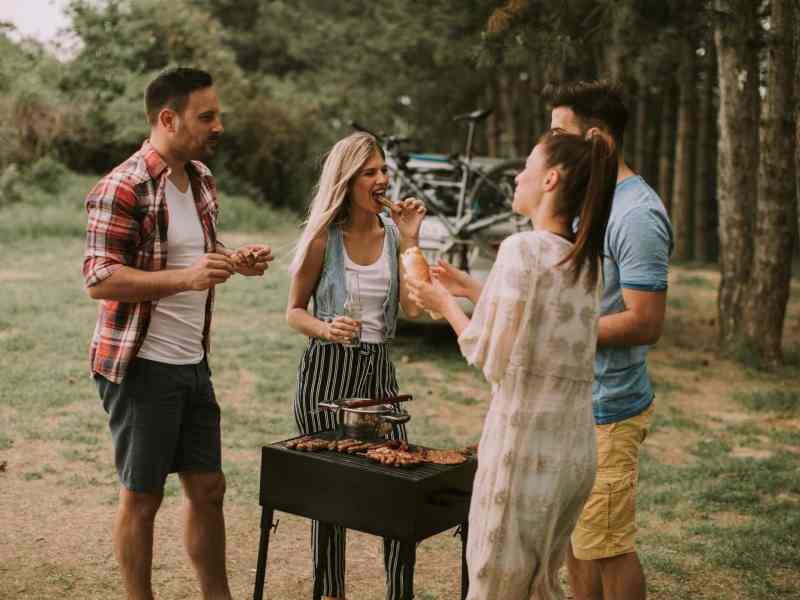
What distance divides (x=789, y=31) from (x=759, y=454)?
4604 mm

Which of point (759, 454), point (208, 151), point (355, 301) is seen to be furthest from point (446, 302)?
point (759, 454)

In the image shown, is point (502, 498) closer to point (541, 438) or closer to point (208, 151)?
point (541, 438)

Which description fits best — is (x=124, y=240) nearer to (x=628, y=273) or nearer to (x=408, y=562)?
(x=408, y=562)

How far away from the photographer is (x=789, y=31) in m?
10.5

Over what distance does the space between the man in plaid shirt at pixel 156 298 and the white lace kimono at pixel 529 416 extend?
1322mm

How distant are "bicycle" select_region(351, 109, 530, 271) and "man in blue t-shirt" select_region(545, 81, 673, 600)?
20.8ft

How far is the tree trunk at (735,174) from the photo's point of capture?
11.4 meters

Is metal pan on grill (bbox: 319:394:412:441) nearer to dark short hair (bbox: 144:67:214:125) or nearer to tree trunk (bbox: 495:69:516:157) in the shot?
dark short hair (bbox: 144:67:214:125)

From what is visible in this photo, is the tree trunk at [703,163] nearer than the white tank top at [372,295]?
No

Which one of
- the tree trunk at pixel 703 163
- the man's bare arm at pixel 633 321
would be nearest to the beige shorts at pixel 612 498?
the man's bare arm at pixel 633 321

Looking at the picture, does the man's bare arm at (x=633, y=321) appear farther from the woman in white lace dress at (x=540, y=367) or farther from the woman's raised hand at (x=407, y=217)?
the woman's raised hand at (x=407, y=217)

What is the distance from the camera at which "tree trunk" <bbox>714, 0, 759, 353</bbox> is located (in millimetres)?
11422

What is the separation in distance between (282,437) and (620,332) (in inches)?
188

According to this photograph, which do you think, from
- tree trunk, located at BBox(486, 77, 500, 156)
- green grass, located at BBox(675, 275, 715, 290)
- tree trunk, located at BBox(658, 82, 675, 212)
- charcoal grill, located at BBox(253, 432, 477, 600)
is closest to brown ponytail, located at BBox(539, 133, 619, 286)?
charcoal grill, located at BBox(253, 432, 477, 600)
